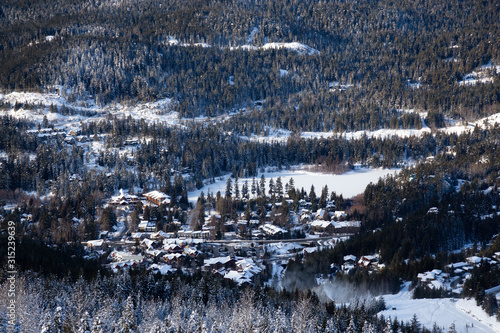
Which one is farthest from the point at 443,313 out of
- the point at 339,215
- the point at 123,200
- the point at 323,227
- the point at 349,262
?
the point at 123,200

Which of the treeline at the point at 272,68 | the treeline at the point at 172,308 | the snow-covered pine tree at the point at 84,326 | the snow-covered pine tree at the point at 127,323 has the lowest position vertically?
the treeline at the point at 172,308

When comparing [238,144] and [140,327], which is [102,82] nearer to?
[238,144]

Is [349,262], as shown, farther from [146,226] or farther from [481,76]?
[481,76]

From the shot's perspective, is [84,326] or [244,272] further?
[244,272]

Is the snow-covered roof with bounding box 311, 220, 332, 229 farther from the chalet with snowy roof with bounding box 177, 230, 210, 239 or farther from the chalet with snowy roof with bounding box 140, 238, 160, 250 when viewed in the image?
the chalet with snowy roof with bounding box 140, 238, 160, 250

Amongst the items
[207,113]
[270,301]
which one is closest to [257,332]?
[270,301]

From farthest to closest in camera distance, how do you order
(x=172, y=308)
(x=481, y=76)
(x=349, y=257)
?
(x=481, y=76) → (x=349, y=257) → (x=172, y=308)

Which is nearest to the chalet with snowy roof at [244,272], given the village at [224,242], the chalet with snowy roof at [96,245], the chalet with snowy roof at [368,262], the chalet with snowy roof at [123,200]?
the village at [224,242]

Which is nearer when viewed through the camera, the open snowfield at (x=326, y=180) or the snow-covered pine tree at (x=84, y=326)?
the snow-covered pine tree at (x=84, y=326)

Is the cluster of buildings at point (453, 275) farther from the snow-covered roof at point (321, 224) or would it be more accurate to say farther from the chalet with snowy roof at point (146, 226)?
the chalet with snowy roof at point (146, 226)
